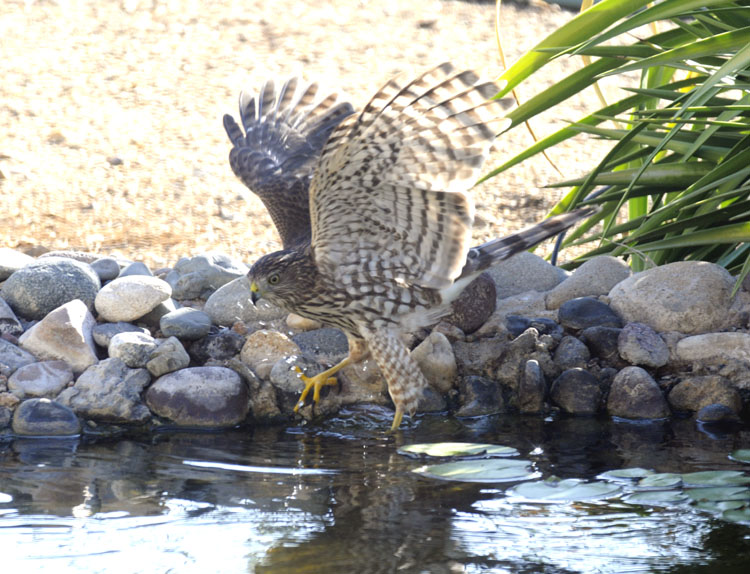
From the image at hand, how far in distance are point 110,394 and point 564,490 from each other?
73.4 inches

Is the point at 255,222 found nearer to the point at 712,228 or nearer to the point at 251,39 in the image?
the point at 712,228

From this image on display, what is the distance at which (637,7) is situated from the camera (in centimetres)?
379

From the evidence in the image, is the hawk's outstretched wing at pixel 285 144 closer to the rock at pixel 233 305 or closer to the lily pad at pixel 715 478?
the rock at pixel 233 305

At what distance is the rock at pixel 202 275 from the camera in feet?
15.7

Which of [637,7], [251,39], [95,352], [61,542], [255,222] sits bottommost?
[61,542]

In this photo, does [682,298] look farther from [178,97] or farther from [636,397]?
[178,97]

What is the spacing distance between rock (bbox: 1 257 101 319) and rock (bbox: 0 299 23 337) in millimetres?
104

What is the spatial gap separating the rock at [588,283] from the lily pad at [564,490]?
1.55 metres

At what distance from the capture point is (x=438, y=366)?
13.8 ft

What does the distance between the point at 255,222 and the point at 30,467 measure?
3.21m

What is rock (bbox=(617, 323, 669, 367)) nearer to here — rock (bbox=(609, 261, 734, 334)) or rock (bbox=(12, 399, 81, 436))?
rock (bbox=(609, 261, 734, 334))

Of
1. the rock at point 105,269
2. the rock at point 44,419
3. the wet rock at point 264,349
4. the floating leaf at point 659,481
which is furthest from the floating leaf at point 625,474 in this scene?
the rock at point 105,269

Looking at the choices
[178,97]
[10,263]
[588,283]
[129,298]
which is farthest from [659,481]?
[178,97]

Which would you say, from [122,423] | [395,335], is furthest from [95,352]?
[395,335]
